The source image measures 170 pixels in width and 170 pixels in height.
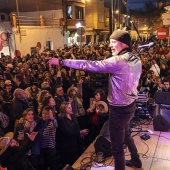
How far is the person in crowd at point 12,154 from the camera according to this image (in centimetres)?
368

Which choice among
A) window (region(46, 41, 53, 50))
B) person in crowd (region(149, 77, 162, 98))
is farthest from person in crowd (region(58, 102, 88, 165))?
window (region(46, 41, 53, 50))

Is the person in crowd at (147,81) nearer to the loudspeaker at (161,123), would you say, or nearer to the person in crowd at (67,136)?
the loudspeaker at (161,123)

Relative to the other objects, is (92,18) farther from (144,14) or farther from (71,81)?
(71,81)

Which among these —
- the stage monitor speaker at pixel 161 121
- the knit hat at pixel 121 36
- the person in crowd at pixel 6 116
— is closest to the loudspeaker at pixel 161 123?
the stage monitor speaker at pixel 161 121

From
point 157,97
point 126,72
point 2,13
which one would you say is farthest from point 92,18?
point 126,72

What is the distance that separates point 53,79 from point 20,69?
71.0 inches

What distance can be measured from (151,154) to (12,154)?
233 centimetres

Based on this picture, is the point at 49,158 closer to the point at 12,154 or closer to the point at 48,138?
the point at 48,138

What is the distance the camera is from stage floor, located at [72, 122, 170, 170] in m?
3.90

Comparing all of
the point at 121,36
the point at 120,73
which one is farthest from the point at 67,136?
the point at 121,36

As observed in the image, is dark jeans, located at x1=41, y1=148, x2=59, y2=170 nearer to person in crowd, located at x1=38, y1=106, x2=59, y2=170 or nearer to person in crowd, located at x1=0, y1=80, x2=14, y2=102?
person in crowd, located at x1=38, y1=106, x2=59, y2=170

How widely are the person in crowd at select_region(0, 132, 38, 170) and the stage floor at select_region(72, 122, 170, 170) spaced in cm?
84

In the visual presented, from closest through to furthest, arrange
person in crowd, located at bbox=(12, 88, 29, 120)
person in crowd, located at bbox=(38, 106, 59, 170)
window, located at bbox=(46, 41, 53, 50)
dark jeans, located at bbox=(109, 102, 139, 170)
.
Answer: dark jeans, located at bbox=(109, 102, 139, 170) → person in crowd, located at bbox=(38, 106, 59, 170) → person in crowd, located at bbox=(12, 88, 29, 120) → window, located at bbox=(46, 41, 53, 50)

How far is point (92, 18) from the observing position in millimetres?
34406
